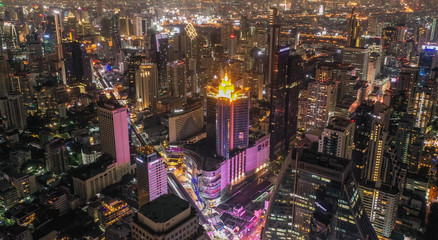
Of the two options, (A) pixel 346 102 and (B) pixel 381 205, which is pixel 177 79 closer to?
(A) pixel 346 102

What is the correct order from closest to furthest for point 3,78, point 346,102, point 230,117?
1. point 230,117
2. point 3,78
3. point 346,102

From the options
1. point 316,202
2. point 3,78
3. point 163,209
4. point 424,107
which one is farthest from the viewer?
point 3,78

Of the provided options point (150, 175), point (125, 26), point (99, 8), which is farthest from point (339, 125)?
point (99, 8)

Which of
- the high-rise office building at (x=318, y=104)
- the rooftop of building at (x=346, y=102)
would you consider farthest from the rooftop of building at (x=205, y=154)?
the rooftop of building at (x=346, y=102)

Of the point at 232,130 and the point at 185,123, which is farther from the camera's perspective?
the point at 185,123

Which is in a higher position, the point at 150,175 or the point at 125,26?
the point at 125,26

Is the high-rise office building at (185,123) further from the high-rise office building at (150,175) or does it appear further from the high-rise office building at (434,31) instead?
the high-rise office building at (434,31)

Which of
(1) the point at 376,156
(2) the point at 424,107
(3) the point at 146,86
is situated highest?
(3) the point at 146,86
